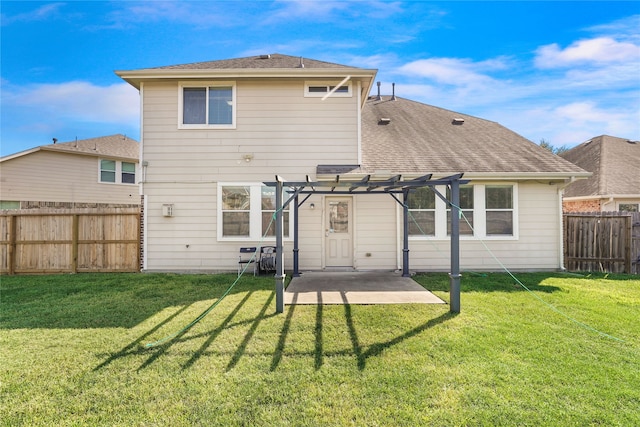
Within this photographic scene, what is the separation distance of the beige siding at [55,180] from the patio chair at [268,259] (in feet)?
41.0

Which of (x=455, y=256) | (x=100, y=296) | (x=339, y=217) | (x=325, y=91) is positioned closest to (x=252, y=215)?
(x=339, y=217)

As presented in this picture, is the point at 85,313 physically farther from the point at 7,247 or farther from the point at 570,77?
the point at 570,77

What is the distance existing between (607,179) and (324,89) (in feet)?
44.5

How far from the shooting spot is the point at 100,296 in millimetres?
6277

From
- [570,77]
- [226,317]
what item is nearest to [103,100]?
[226,317]

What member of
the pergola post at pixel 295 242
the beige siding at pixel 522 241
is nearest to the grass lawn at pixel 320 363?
the pergola post at pixel 295 242

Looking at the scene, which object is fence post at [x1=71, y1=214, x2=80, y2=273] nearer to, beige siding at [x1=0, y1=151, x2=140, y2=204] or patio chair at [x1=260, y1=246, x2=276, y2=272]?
patio chair at [x1=260, y1=246, x2=276, y2=272]

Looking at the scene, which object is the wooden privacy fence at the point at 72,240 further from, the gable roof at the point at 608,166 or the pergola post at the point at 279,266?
the gable roof at the point at 608,166

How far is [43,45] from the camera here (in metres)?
12.9

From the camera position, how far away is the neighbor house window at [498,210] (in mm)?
8758

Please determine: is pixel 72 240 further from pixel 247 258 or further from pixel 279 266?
pixel 279 266

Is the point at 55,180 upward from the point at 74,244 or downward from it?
upward

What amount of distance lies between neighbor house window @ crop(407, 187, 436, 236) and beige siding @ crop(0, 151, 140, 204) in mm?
15649

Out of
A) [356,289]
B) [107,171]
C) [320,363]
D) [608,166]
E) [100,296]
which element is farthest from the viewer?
[107,171]
